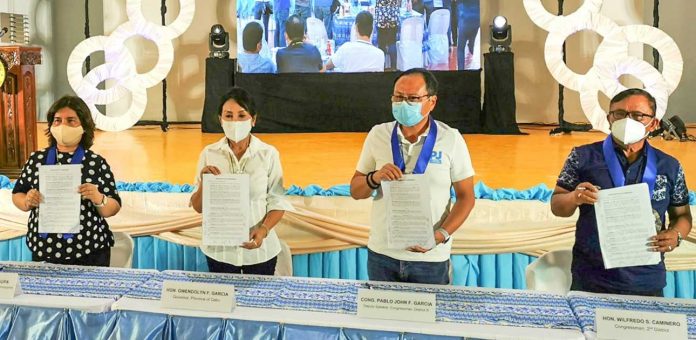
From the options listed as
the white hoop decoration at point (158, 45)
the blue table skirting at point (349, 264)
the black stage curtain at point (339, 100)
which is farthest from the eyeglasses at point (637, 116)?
the white hoop decoration at point (158, 45)

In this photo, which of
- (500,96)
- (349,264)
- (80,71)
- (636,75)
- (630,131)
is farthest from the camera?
(500,96)

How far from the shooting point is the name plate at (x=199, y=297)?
5.40ft

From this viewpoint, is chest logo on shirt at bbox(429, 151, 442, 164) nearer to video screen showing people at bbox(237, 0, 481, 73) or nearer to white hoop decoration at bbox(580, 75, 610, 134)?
white hoop decoration at bbox(580, 75, 610, 134)

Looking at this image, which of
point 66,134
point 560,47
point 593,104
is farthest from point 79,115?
point 560,47

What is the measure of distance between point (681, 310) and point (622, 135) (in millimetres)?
488

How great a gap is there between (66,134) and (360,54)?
626cm

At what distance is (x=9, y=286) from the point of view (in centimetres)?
174

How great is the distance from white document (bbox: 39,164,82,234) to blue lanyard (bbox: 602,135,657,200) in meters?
1.58

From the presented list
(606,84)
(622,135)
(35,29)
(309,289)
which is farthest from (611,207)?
(35,29)

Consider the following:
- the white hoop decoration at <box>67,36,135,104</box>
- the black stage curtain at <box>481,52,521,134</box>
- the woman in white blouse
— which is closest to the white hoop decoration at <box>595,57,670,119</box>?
the black stage curtain at <box>481,52,521,134</box>

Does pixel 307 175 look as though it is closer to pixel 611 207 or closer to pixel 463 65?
pixel 611 207

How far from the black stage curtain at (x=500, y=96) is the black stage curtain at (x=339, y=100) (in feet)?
0.45

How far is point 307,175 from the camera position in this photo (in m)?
4.50

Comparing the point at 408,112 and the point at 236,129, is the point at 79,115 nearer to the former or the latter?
the point at 236,129
